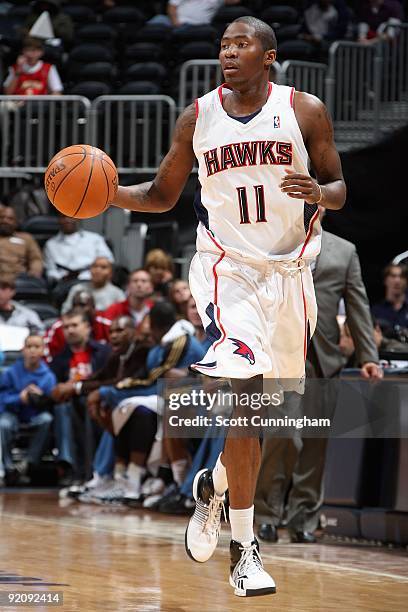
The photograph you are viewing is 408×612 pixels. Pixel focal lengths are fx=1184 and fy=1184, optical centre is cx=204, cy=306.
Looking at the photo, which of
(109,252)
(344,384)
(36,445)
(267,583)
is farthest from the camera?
(109,252)

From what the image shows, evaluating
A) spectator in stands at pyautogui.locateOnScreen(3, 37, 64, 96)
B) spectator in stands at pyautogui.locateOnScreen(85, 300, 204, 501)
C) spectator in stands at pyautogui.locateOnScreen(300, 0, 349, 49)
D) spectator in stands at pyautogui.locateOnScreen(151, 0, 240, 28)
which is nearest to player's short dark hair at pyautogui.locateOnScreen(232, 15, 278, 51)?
spectator in stands at pyautogui.locateOnScreen(85, 300, 204, 501)

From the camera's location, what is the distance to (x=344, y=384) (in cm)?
715

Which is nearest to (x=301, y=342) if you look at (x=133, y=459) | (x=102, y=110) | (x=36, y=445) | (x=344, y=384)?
(x=344, y=384)

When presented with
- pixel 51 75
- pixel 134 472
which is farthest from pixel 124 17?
pixel 134 472

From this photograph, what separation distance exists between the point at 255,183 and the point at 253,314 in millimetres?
544

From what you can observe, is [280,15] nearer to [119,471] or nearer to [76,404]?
[76,404]

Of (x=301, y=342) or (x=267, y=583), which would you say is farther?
(x=301, y=342)

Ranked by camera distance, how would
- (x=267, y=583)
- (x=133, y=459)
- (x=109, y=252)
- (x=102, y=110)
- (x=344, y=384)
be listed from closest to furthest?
(x=267, y=583), (x=344, y=384), (x=133, y=459), (x=109, y=252), (x=102, y=110)

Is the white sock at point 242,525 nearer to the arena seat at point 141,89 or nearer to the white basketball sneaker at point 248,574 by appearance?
the white basketball sneaker at point 248,574

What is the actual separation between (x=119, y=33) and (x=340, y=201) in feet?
36.6

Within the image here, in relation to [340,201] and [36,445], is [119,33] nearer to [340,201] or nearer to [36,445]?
[36,445]

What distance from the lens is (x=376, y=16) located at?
14.8 metres

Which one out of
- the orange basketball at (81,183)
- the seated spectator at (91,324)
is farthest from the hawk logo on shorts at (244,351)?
the seated spectator at (91,324)

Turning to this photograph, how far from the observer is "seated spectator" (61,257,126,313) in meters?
11.5
